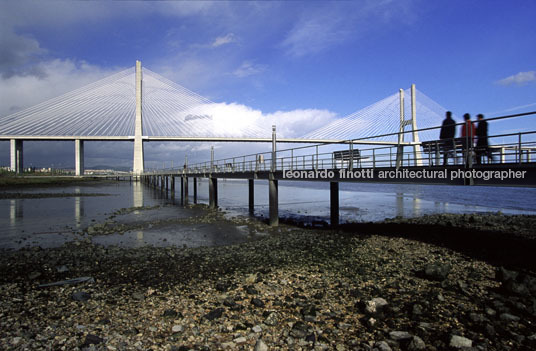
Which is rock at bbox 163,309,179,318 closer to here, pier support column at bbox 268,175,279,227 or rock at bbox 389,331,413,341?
rock at bbox 389,331,413,341

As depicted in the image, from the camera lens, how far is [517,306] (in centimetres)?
461

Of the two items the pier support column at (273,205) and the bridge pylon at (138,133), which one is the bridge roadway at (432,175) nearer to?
the pier support column at (273,205)

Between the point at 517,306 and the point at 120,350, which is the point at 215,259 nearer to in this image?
the point at 120,350

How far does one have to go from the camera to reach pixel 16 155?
219ft

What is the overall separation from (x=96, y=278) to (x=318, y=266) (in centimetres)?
485

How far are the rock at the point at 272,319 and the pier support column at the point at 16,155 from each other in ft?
265

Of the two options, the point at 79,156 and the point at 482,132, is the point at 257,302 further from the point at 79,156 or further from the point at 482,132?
the point at 79,156

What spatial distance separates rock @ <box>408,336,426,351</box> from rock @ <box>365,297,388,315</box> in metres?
0.85

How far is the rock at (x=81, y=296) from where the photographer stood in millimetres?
5504

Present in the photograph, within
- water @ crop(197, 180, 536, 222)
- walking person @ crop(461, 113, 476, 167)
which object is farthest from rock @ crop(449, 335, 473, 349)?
water @ crop(197, 180, 536, 222)

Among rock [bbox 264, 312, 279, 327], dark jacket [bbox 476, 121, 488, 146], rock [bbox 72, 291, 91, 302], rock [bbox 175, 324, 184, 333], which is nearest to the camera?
rock [bbox 175, 324, 184, 333]

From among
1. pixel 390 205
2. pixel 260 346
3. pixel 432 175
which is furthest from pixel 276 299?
pixel 390 205

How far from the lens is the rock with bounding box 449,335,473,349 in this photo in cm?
379

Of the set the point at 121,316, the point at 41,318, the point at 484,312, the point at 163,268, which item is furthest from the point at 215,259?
the point at 484,312
